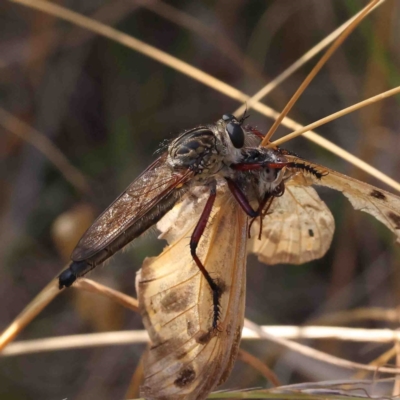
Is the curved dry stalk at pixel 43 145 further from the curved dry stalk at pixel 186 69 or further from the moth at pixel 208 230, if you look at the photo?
the moth at pixel 208 230

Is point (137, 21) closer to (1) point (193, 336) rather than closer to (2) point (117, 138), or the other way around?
(2) point (117, 138)

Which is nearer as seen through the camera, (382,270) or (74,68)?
(382,270)

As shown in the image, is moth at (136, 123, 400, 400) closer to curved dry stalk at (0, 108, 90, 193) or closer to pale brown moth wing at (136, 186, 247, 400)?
pale brown moth wing at (136, 186, 247, 400)

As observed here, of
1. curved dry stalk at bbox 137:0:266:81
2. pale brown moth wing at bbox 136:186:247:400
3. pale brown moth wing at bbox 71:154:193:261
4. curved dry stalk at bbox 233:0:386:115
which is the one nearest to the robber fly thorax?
pale brown moth wing at bbox 71:154:193:261

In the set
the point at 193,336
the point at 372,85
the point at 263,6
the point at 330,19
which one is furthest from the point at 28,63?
the point at 193,336

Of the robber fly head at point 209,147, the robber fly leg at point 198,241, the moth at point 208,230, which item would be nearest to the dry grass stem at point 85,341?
the moth at point 208,230

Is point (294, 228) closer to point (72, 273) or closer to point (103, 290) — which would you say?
point (103, 290)

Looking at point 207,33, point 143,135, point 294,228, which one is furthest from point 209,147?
point 143,135
